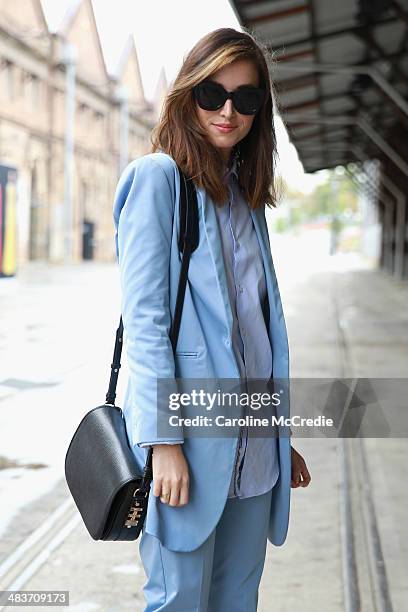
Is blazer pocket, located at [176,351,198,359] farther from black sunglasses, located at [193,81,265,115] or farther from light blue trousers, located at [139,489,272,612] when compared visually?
black sunglasses, located at [193,81,265,115]

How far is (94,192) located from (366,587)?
35.8 metres

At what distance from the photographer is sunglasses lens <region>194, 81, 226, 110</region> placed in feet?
5.91

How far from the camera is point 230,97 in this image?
1.82 metres

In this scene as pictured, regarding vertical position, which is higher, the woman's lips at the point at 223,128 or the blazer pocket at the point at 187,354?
the woman's lips at the point at 223,128

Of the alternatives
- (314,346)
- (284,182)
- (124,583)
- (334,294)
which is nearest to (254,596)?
(284,182)

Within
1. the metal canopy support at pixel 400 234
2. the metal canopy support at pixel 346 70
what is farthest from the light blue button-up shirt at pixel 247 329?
the metal canopy support at pixel 400 234

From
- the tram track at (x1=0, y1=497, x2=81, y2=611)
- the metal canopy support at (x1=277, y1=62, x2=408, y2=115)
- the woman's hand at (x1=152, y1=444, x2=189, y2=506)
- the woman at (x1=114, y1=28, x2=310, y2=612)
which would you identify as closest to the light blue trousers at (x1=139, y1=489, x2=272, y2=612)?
the woman at (x1=114, y1=28, x2=310, y2=612)

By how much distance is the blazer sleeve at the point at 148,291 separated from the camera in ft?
5.49

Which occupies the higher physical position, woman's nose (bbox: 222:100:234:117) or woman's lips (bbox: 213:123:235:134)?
woman's nose (bbox: 222:100:234:117)

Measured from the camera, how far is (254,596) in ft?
6.33

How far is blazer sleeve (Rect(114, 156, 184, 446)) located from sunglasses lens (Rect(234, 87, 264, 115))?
0.81ft

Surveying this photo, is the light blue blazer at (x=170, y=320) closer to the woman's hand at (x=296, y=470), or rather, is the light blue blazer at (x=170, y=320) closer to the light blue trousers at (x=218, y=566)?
the light blue trousers at (x=218, y=566)

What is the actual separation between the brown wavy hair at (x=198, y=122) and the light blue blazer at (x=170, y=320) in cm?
6

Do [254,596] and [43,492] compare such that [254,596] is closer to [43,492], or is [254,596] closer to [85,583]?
[85,583]
